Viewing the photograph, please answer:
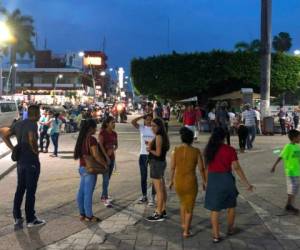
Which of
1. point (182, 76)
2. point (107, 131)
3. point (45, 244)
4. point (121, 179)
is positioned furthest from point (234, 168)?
point (182, 76)

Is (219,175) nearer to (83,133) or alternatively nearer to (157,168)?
(157,168)

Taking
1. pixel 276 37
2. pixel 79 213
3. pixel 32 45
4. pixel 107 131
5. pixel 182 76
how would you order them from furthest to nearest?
pixel 276 37 → pixel 32 45 → pixel 182 76 → pixel 107 131 → pixel 79 213

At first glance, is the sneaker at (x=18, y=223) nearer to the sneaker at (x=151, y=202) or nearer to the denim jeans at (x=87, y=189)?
the denim jeans at (x=87, y=189)

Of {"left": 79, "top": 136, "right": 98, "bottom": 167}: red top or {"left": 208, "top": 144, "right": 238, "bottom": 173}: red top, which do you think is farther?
{"left": 79, "top": 136, "right": 98, "bottom": 167}: red top

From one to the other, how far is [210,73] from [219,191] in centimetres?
3455

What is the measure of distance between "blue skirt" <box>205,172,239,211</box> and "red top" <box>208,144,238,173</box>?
54 mm

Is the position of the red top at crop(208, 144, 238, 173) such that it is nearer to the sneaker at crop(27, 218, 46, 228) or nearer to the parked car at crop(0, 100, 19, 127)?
the sneaker at crop(27, 218, 46, 228)

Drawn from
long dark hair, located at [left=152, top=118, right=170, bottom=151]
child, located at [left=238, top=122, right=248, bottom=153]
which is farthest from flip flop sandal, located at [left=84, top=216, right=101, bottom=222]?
child, located at [left=238, top=122, right=248, bottom=153]

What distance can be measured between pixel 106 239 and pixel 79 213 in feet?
5.52

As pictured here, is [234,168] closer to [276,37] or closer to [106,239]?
[106,239]

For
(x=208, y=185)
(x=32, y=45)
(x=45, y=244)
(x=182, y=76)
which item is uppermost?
(x=32, y=45)

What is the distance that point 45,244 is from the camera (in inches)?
281

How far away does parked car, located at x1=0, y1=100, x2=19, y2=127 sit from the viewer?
30.6 m

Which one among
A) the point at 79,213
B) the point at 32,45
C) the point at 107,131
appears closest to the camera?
the point at 79,213
